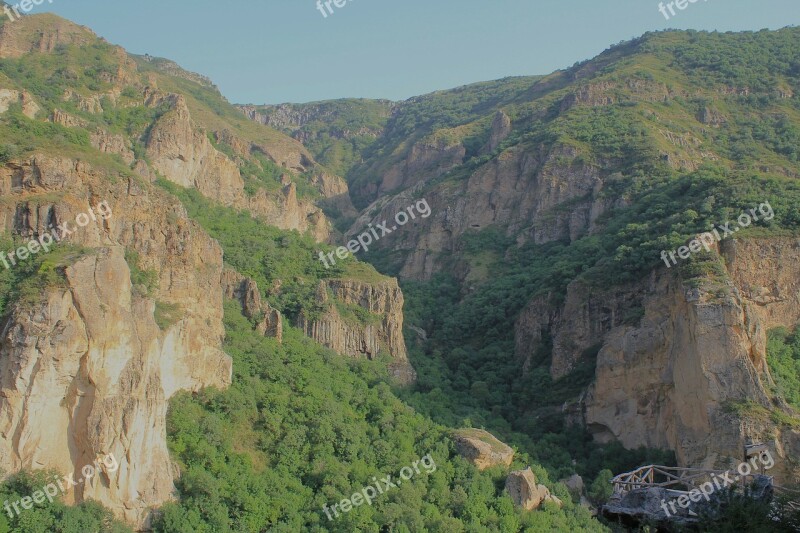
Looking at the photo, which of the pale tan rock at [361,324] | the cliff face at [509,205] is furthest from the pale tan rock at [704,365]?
the cliff face at [509,205]

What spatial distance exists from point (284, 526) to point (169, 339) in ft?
37.7

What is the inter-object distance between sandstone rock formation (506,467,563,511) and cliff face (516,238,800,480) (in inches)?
368

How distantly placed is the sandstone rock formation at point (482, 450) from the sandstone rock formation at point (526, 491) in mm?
2296

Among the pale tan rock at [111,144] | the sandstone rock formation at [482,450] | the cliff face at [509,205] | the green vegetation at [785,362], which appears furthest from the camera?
the cliff face at [509,205]

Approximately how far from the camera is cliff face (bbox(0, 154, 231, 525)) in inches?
1478

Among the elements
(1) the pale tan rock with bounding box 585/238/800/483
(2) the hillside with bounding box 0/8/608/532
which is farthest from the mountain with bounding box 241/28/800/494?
(2) the hillside with bounding box 0/8/608/532

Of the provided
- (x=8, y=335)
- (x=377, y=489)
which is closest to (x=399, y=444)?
(x=377, y=489)

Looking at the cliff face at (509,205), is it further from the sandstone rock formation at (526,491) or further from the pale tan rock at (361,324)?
the sandstone rock formation at (526,491)

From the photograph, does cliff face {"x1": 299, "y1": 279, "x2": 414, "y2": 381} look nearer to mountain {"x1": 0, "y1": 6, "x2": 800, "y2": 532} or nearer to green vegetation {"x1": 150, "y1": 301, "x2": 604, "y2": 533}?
mountain {"x1": 0, "y1": 6, "x2": 800, "y2": 532}

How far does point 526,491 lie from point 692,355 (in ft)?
46.4

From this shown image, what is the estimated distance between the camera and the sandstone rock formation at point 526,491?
164 ft

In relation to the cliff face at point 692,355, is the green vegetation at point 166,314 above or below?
above

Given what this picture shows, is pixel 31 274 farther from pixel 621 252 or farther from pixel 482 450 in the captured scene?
pixel 621 252

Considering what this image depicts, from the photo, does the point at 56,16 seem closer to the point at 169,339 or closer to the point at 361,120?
the point at 169,339
